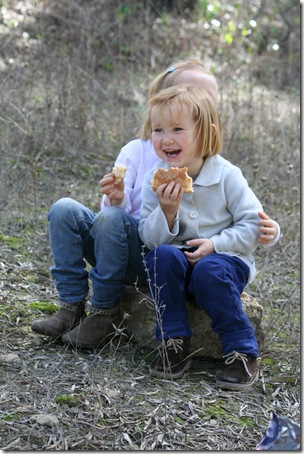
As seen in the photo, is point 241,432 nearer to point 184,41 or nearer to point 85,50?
point 85,50

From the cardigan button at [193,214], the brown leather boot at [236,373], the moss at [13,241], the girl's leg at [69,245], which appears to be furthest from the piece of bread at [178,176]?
the moss at [13,241]

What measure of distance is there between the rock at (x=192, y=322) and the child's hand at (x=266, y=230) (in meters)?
0.33

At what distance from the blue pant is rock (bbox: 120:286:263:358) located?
15 centimetres

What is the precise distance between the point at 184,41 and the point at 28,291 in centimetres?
535

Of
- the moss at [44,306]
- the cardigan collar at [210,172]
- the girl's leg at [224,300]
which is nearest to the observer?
the girl's leg at [224,300]

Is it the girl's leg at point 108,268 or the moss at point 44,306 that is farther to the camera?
the moss at point 44,306

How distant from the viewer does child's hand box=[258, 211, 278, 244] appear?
3000 mm

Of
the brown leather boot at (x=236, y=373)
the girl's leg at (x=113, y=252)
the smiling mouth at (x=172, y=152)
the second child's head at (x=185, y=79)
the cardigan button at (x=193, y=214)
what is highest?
the second child's head at (x=185, y=79)

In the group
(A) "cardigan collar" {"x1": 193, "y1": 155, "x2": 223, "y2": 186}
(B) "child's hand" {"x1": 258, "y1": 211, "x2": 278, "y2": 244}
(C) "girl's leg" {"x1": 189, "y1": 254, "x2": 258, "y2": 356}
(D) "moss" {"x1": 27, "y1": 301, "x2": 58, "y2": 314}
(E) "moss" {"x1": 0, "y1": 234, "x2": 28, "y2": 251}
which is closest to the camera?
(C) "girl's leg" {"x1": 189, "y1": 254, "x2": 258, "y2": 356}

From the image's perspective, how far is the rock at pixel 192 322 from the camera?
315 centimetres

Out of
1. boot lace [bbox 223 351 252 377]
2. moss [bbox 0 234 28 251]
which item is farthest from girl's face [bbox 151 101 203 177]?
moss [bbox 0 234 28 251]

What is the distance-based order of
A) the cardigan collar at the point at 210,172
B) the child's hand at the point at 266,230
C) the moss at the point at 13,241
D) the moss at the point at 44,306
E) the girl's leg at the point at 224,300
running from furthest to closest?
the moss at the point at 13,241 < the moss at the point at 44,306 < the cardigan collar at the point at 210,172 < the child's hand at the point at 266,230 < the girl's leg at the point at 224,300

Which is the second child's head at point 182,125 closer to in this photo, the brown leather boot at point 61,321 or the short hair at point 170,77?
the short hair at point 170,77

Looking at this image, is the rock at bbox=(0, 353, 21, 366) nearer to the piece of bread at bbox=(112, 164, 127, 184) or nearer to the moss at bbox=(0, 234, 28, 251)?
the piece of bread at bbox=(112, 164, 127, 184)
